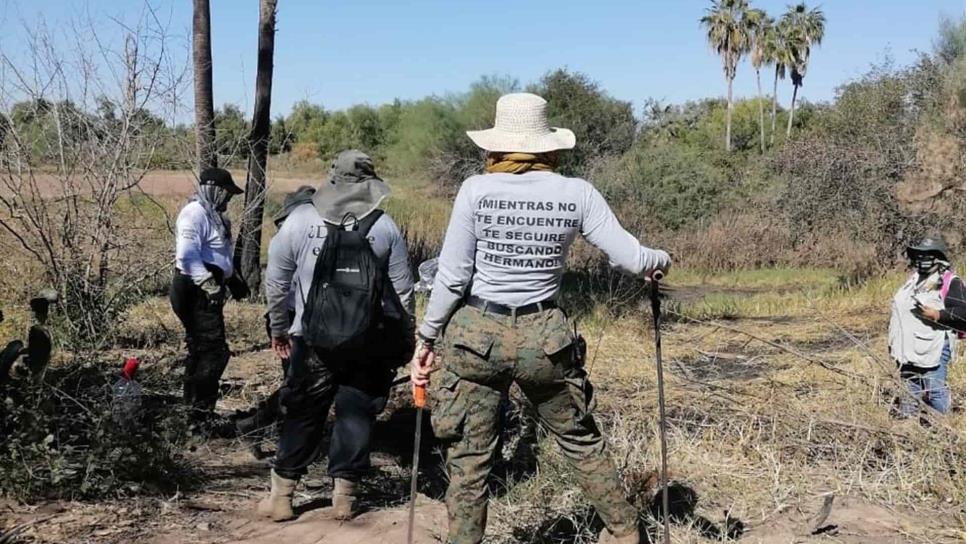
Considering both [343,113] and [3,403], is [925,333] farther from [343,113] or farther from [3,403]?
[343,113]

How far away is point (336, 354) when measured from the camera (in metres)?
4.24

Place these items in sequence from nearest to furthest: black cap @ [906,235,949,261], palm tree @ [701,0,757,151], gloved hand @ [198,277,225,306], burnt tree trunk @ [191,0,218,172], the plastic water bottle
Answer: the plastic water bottle, gloved hand @ [198,277,225,306], black cap @ [906,235,949,261], burnt tree trunk @ [191,0,218,172], palm tree @ [701,0,757,151]

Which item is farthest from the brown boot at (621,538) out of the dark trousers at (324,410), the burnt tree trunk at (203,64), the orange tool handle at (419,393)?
the burnt tree trunk at (203,64)

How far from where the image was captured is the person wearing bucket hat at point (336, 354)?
4.31m

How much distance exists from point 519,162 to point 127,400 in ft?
8.42

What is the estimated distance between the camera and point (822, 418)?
5.04 metres

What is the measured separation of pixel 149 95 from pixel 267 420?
3.30 meters

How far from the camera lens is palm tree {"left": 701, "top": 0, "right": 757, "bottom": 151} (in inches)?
1836

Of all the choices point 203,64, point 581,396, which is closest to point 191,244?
point 581,396

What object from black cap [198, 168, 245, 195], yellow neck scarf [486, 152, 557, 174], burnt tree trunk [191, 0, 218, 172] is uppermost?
burnt tree trunk [191, 0, 218, 172]

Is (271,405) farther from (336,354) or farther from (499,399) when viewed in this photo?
(499,399)

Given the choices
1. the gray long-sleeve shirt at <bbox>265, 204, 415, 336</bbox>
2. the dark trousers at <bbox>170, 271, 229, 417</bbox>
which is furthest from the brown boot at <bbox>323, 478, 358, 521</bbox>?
the dark trousers at <bbox>170, 271, 229, 417</bbox>

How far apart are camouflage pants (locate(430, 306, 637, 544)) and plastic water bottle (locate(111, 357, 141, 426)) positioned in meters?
1.91

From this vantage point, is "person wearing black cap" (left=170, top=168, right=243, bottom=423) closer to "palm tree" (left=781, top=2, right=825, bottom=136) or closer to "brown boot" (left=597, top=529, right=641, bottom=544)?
"brown boot" (left=597, top=529, right=641, bottom=544)
